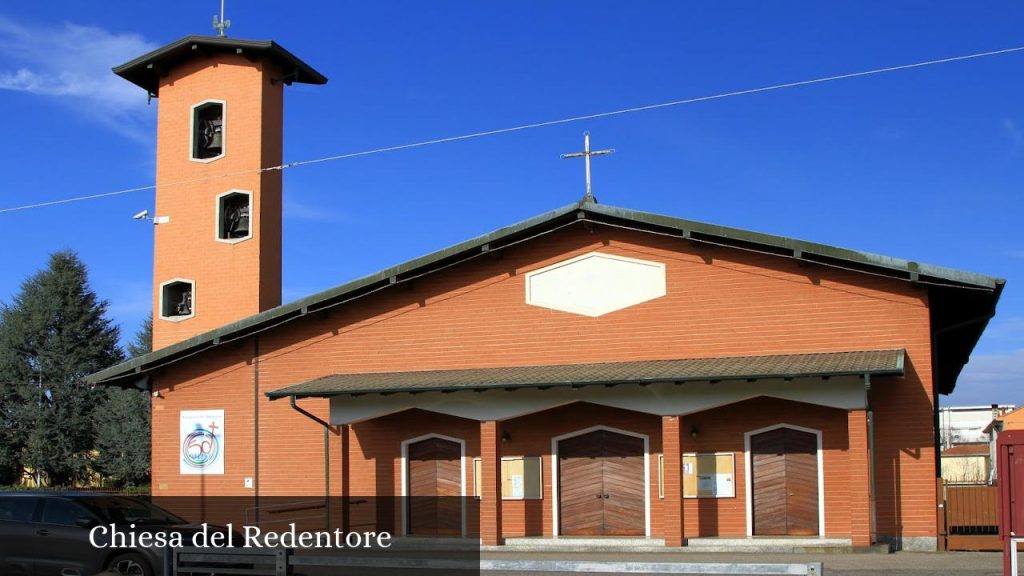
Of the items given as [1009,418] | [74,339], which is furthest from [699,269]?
[1009,418]

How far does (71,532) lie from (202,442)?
9.89 meters

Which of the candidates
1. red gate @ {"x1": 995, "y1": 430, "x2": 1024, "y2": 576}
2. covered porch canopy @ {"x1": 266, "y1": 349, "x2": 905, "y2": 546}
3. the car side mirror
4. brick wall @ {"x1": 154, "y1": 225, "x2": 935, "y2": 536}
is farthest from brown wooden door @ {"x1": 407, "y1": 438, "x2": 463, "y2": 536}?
red gate @ {"x1": 995, "y1": 430, "x2": 1024, "y2": 576}

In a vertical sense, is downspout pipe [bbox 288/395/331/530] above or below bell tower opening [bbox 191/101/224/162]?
below

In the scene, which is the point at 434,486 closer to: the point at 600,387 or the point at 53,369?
the point at 600,387

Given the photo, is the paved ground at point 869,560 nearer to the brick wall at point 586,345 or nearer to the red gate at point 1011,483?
the brick wall at point 586,345

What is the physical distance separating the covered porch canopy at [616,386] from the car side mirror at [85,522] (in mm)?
6915

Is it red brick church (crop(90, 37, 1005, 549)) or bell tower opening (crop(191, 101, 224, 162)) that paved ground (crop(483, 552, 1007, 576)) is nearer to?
red brick church (crop(90, 37, 1005, 549))

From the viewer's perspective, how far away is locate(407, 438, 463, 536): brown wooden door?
2412 cm

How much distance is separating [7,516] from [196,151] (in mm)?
15870

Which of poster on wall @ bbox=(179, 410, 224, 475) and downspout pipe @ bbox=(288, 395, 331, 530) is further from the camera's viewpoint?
poster on wall @ bbox=(179, 410, 224, 475)

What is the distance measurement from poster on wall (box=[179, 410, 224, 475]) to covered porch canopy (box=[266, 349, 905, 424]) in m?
2.99

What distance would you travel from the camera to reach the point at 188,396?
1038 inches

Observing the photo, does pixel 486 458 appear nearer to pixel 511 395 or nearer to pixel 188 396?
pixel 511 395

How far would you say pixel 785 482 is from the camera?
21.8 meters
